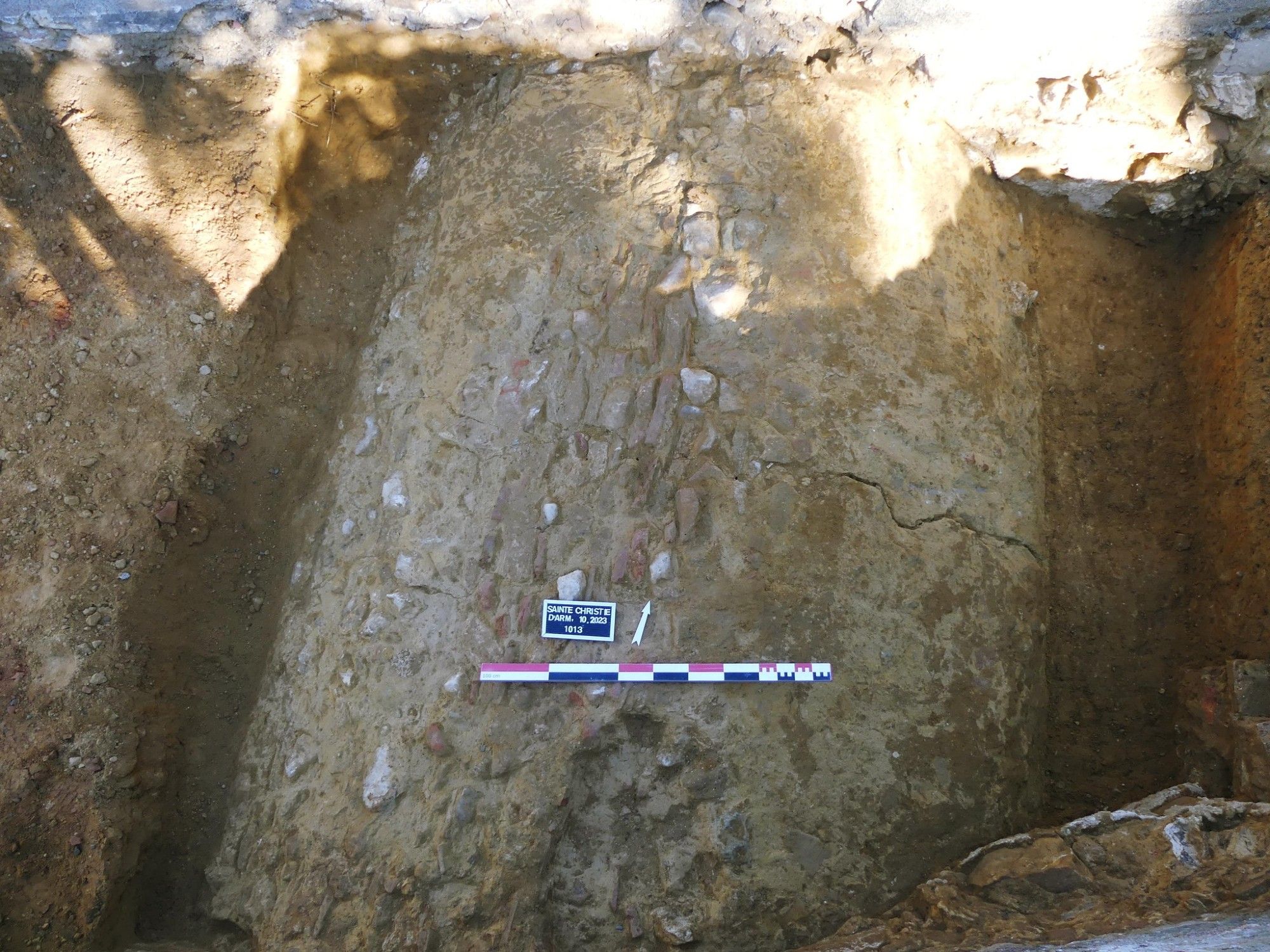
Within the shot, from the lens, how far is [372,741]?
8.43 ft

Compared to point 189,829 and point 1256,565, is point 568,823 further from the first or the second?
point 1256,565

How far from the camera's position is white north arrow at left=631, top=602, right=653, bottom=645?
8.20 ft

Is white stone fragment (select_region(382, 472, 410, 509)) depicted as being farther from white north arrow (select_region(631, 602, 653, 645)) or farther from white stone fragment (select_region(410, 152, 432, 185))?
white stone fragment (select_region(410, 152, 432, 185))

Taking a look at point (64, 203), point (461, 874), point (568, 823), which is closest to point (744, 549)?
point (568, 823)

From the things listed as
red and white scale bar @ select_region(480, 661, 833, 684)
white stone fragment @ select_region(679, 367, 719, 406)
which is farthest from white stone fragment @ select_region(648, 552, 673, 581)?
white stone fragment @ select_region(679, 367, 719, 406)

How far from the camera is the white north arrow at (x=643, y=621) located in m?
2.50

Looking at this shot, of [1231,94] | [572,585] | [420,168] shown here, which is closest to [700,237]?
[572,585]

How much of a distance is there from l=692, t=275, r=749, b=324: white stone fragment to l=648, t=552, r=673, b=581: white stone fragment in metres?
0.76

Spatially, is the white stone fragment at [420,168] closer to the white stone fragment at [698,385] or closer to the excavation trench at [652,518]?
the excavation trench at [652,518]

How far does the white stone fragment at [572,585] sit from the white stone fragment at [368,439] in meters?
0.88

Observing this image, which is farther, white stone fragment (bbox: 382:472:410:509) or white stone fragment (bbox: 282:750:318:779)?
white stone fragment (bbox: 382:472:410:509)

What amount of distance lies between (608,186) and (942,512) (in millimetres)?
1499

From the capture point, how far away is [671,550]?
8.38 ft

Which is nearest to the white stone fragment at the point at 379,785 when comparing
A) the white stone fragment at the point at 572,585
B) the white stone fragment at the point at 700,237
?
the white stone fragment at the point at 572,585
